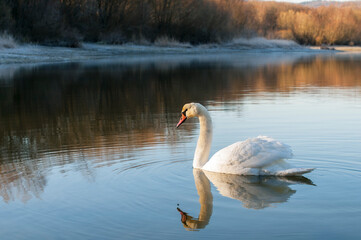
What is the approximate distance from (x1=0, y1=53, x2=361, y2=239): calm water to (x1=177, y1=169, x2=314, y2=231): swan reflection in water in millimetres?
12

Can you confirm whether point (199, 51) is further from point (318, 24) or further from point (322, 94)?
point (322, 94)

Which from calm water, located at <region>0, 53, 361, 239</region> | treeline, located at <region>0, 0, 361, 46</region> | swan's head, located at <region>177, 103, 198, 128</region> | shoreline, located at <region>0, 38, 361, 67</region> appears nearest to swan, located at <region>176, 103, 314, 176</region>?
calm water, located at <region>0, 53, 361, 239</region>

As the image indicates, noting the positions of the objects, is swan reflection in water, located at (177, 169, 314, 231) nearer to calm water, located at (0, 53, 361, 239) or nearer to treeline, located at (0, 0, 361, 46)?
calm water, located at (0, 53, 361, 239)

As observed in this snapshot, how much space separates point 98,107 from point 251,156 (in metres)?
7.09

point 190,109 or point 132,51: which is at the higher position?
point 190,109

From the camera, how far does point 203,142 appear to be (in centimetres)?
665

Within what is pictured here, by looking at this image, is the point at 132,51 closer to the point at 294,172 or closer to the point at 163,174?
the point at 163,174

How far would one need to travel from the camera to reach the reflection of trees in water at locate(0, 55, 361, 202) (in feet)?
24.8

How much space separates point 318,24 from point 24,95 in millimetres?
54244

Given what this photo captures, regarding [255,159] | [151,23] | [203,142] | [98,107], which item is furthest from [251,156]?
[151,23]

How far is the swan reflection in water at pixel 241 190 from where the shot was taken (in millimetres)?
4887

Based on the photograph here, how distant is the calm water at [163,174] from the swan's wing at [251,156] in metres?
0.15

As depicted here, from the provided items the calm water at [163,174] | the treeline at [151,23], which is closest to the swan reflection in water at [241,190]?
the calm water at [163,174]

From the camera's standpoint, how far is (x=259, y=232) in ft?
14.4
